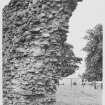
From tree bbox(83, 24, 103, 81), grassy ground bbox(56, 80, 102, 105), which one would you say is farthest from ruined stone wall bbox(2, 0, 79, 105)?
tree bbox(83, 24, 103, 81)

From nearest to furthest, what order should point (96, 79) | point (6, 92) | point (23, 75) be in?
point (96, 79)
point (23, 75)
point (6, 92)

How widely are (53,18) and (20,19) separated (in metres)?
0.62

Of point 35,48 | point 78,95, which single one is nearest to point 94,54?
point 78,95

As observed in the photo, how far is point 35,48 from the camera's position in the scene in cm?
470

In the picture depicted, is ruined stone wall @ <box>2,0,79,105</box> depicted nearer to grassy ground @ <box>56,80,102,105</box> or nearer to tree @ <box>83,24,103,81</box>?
grassy ground @ <box>56,80,102,105</box>

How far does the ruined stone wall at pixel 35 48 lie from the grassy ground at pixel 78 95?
99mm

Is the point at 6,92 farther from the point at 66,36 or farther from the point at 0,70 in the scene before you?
the point at 66,36

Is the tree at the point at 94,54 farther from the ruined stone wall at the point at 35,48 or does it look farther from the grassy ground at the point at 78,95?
the ruined stone wall at the point at 35,48

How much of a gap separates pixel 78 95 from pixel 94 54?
1.69 ft

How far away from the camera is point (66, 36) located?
4559 mm

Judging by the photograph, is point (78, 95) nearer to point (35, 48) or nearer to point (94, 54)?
point (94, 54)

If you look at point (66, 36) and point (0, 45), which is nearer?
point (66, 36)

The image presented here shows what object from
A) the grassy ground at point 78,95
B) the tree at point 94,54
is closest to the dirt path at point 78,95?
the grassy ground at point 78,95

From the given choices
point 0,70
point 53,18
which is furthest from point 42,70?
point 0,70
